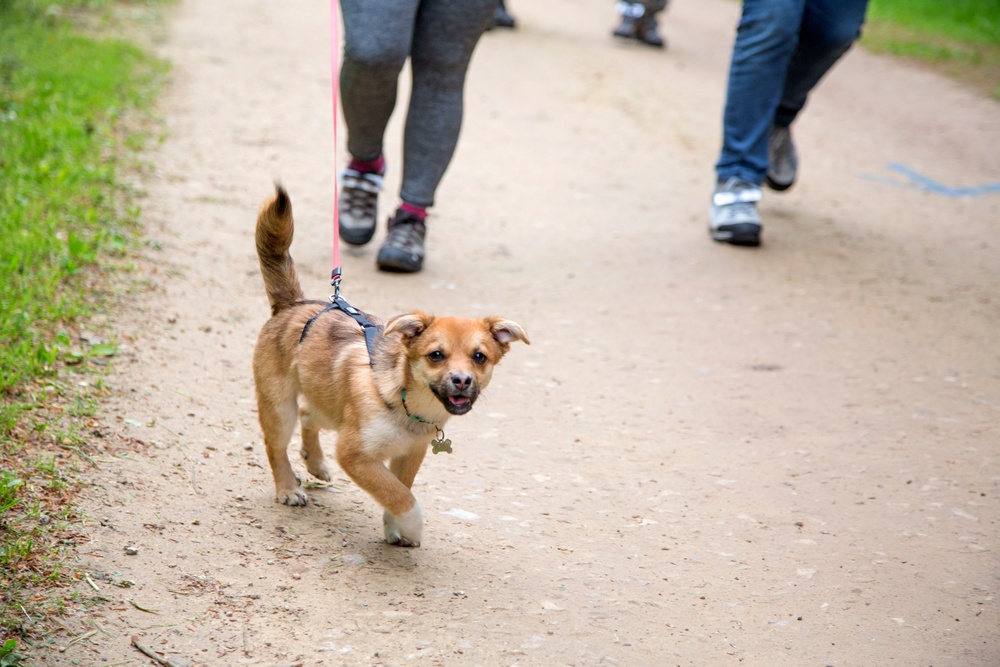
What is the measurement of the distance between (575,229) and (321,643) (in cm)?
468

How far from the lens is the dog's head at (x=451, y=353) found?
3.42m

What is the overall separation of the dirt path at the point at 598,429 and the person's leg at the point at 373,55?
3.05 feet

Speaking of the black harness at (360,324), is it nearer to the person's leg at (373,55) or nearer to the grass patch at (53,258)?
the grass patch at (53,258)

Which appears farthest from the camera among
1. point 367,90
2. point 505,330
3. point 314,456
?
point 367,90

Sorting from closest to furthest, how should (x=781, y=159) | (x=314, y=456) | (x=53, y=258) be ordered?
(x=314, y=456) → (x=53, y=258) → (x=781, y=159)

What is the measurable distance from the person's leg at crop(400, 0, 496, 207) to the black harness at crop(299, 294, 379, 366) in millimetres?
2200

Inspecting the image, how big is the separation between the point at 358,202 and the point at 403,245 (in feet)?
1.32

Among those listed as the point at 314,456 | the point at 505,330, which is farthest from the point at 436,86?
the point at 505,330

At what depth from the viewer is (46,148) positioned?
6.89 meters

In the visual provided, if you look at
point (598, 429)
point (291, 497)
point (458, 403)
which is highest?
point (458, 403)

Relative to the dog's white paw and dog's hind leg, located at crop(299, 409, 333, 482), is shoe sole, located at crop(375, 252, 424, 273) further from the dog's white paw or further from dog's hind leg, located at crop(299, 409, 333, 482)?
the dog's white paw

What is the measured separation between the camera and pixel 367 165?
6.20m

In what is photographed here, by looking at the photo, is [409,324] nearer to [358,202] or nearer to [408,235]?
[408,235]

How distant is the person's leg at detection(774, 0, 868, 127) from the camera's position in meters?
6.91
